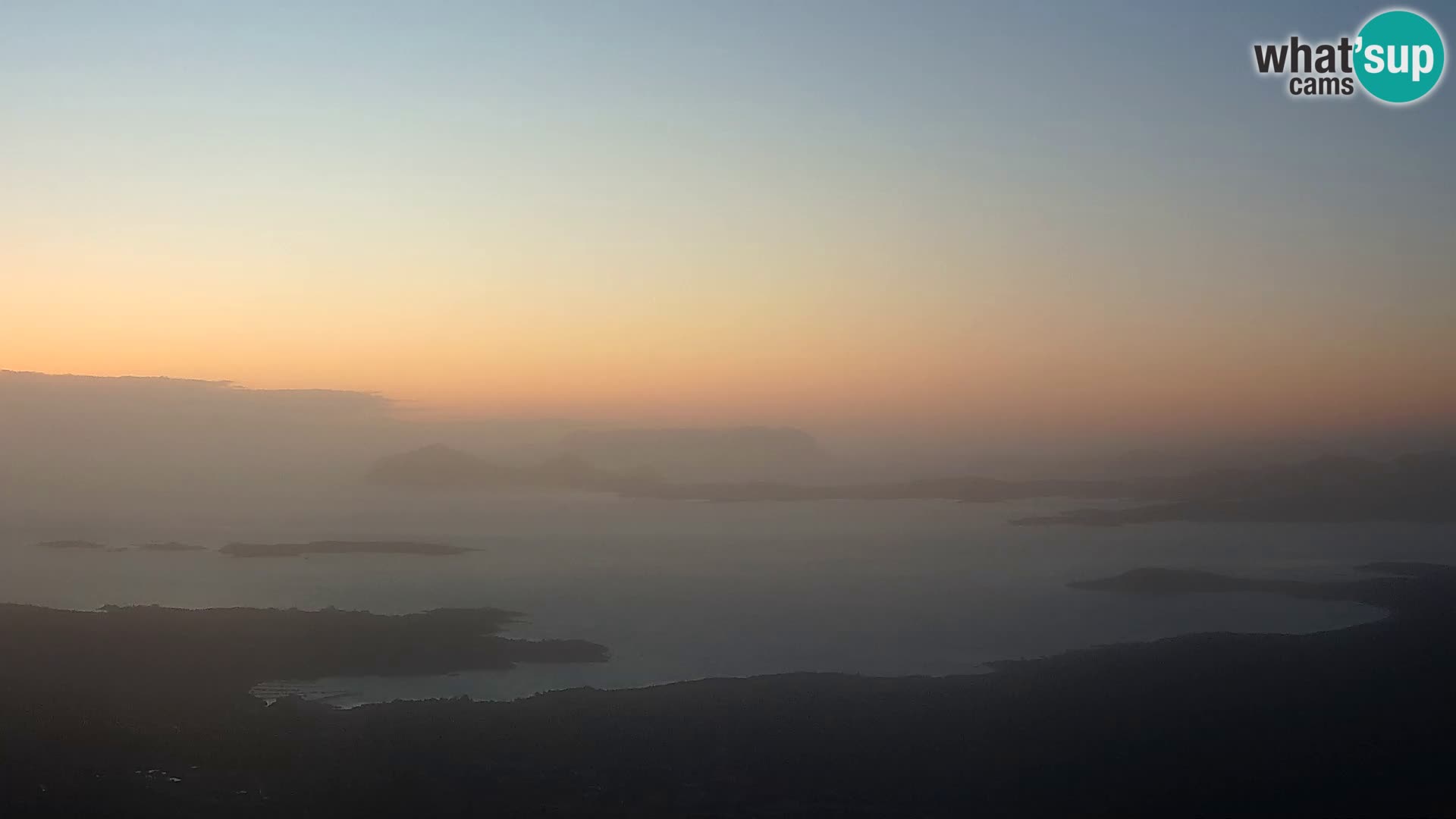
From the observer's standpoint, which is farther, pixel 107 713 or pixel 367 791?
pixel 107 713

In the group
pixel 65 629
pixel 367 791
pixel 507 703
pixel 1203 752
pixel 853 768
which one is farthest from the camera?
pixel 65 629

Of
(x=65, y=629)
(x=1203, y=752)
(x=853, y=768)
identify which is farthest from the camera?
(x=65, y=629)

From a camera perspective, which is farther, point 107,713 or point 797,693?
point 797,693

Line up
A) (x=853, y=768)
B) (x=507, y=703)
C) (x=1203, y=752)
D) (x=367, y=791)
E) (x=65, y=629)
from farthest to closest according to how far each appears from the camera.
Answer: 1. (x=65, y=629)
2. (x=507, y=703)
3. (x=1203, y=752)
4. (x=853, y=768)
5. (x=367, y=791)

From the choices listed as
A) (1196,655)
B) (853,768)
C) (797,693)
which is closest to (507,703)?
(797,693)

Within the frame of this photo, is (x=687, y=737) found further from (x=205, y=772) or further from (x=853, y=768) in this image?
(x=205, y=772)

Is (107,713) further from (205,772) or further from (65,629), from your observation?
(65,629)

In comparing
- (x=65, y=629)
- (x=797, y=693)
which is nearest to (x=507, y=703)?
(x=797, y=693)

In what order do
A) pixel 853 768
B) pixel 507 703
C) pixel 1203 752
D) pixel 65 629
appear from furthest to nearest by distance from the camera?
pixel 65 629 < pixel 507 703 < pixel 1203 752 < pixel 853 768
